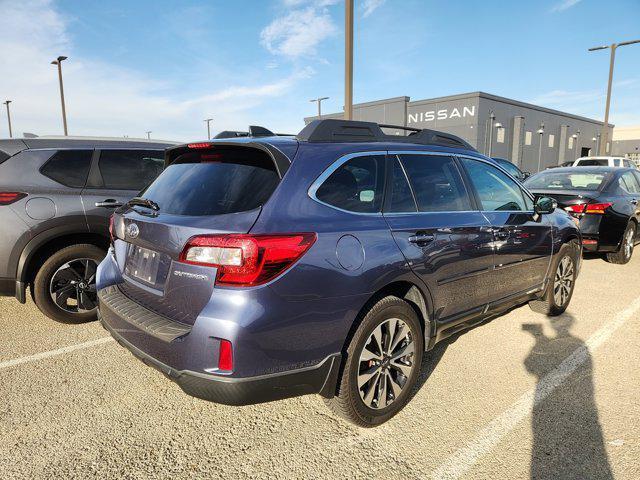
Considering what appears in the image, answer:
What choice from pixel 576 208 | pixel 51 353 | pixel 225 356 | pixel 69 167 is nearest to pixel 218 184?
pixel 225 356

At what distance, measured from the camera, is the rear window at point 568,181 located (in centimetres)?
675

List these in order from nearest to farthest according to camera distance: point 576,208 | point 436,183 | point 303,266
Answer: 1. point 303,266
2. point 436,183
3. point 576,208

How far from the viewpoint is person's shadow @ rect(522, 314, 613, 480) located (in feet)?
7.43

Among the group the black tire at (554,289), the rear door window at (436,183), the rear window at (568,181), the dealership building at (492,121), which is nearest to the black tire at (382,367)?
the rear door window at (436,183)

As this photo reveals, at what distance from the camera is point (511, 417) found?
8.95ft

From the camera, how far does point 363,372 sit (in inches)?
98.8

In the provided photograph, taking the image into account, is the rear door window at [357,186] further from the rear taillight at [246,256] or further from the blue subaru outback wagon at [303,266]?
the rear taillight at [246,256]

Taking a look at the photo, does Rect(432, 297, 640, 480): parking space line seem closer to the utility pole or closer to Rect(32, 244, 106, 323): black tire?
Rect(32, 244, 106, 323): black tire

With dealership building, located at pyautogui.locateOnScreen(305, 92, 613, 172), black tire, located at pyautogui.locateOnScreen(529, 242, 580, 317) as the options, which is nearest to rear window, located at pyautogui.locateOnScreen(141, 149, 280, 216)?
black tire, located at pyautogui.locateOnScreen(529, 242, 580, 317)

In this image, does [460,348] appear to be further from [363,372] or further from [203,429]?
[203,429]

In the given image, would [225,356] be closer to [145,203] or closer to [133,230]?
[133,230]

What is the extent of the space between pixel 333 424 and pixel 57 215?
3093 mm

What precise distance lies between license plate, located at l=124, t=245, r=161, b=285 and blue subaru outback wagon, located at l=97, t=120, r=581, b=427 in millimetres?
11

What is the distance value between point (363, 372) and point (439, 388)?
0.87 m
